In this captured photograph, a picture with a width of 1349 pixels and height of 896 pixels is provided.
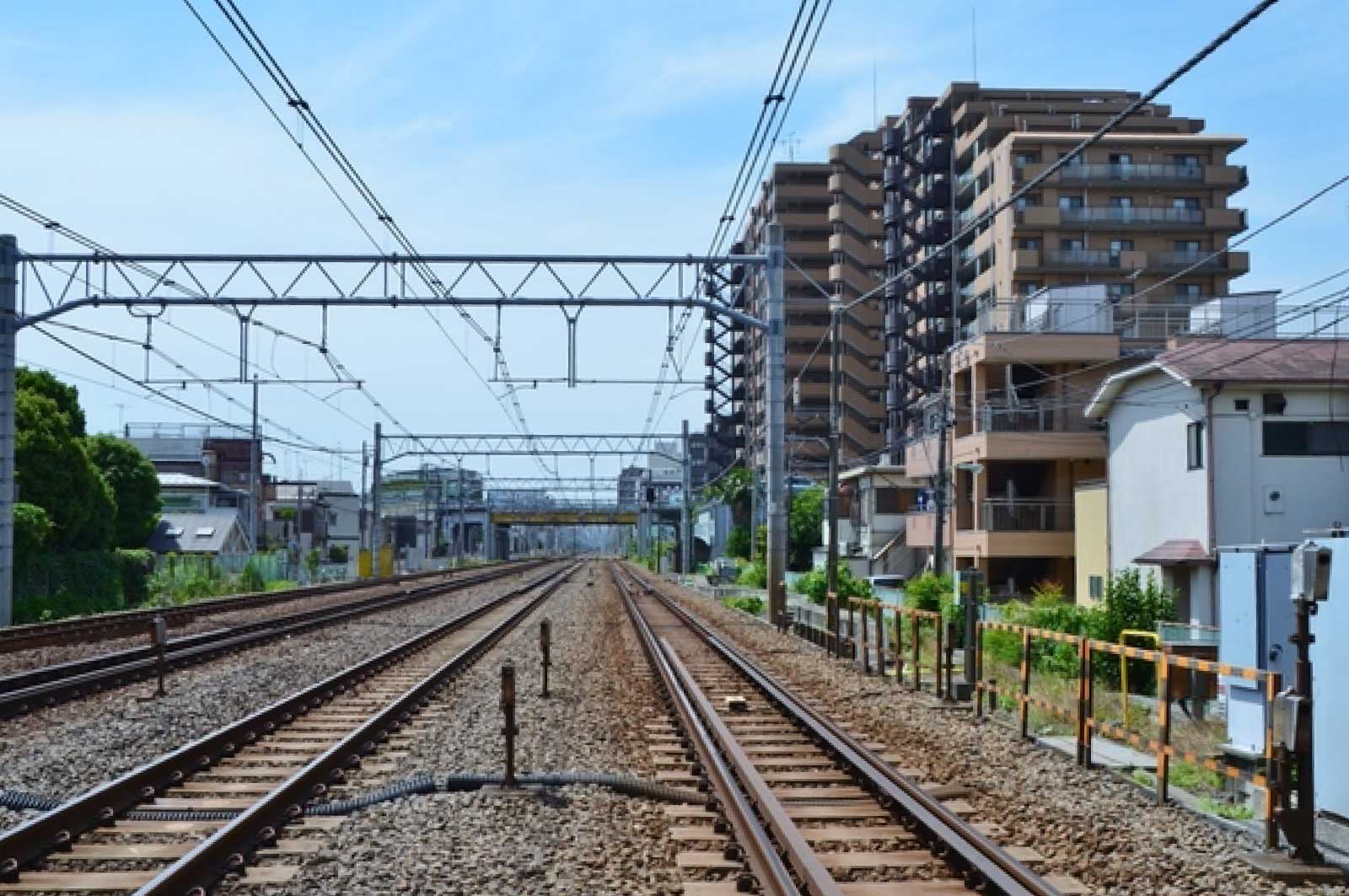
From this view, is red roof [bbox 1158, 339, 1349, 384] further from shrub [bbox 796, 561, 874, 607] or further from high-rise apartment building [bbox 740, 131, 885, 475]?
high-rise apartment building [bbox 740, 131, 885, 475]

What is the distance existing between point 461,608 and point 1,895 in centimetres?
3044

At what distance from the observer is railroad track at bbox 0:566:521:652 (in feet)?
73.2

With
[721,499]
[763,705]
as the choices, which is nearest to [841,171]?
[721,499]

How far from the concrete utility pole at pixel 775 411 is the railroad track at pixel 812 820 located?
13.1 metres

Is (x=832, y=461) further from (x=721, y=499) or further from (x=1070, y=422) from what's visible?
(x=721, y=499)

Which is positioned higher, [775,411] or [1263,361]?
[1263,361]

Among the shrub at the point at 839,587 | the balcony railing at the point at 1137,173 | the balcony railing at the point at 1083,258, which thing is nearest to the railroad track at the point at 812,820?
the shrub at the point at 839,587

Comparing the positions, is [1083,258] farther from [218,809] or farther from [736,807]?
[218,809]

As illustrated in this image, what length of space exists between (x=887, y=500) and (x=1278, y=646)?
4669cm

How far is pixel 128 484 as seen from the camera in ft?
169

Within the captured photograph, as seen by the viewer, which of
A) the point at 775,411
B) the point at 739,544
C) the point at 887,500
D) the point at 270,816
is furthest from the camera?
the point at 739,544

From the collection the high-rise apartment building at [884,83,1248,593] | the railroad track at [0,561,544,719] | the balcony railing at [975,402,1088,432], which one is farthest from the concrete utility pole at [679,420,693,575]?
the railroad track at [0,561,544,719]

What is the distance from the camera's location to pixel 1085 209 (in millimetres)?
63531

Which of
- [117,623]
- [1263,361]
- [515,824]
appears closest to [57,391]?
[117,623]
